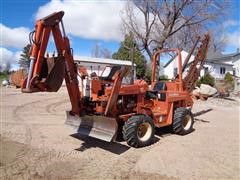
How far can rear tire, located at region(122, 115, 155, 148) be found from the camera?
699 cm

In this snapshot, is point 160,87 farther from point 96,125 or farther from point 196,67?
point 96,125

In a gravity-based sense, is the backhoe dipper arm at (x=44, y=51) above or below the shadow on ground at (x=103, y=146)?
above

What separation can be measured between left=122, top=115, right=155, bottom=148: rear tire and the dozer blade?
0.46m

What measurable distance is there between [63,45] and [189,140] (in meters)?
4.17

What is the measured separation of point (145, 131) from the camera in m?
7.53

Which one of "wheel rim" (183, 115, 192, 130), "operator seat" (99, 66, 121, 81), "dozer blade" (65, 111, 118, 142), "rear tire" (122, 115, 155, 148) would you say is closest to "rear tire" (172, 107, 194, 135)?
"wheel rim" (183, 115, 192, 130)

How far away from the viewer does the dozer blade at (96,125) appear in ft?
22.0

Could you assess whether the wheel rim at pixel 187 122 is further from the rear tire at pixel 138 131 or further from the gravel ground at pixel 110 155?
the rear tire at pixel 138 131

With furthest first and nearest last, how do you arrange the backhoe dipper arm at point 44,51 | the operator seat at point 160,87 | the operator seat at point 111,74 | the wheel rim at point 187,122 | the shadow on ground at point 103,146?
the operator seat at point 160,87 → the wheel rim at point 187,122 → the operator seat at point 111,74 → the shadow on ground at point 103,146 → the backhoe dipper arm at point 44,51

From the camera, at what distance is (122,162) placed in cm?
615

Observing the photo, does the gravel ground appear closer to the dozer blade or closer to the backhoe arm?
the dozer blade

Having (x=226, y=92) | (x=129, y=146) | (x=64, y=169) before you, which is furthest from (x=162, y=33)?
(x=64, y=169)

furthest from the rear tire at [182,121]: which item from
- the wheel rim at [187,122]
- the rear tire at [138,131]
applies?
the rear tire at [138,131]

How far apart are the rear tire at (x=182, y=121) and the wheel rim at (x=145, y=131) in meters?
1.37
